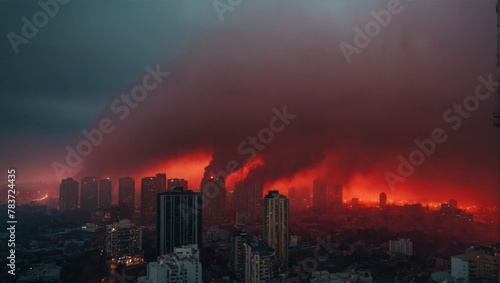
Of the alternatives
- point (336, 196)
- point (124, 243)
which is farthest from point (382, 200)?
point (124, 243)

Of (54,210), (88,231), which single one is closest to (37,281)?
(88,231)

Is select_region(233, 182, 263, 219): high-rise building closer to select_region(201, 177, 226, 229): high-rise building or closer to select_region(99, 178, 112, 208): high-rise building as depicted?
select_region(201, 177, 226, 229): high-rise building

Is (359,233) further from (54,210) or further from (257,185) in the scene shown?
(54,210)

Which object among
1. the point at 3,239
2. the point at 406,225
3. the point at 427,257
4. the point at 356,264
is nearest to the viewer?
the point at 3,239

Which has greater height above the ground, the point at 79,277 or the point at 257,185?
the point at 257,185

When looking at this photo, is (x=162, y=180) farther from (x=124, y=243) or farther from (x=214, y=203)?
(x=124, y=243)

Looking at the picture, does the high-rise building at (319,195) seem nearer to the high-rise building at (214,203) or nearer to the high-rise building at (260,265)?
the high-rise building at (214,203)
